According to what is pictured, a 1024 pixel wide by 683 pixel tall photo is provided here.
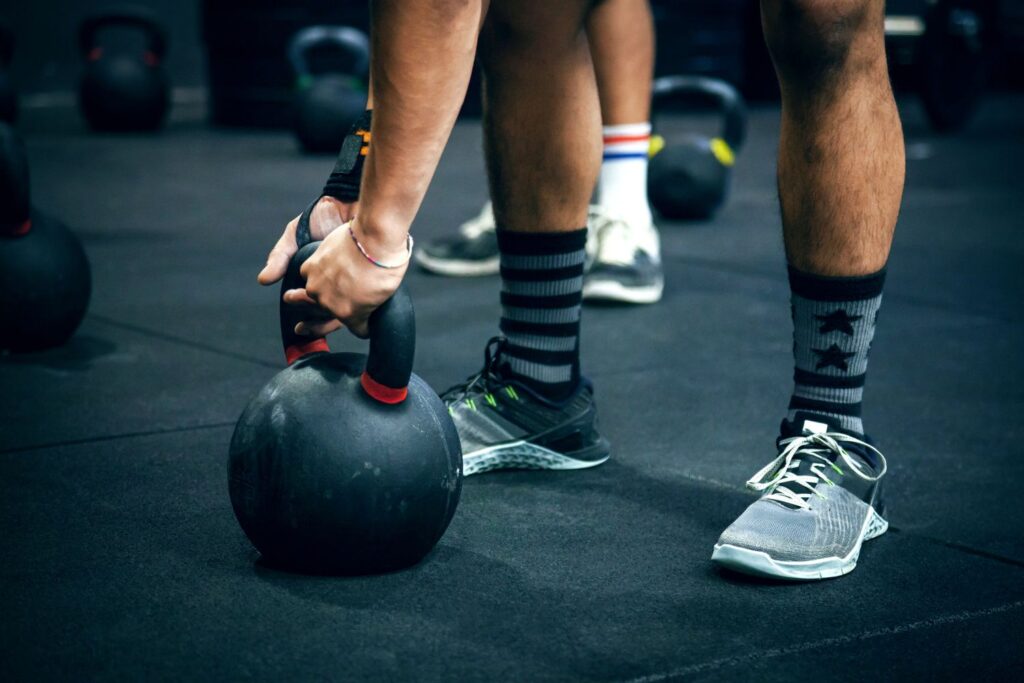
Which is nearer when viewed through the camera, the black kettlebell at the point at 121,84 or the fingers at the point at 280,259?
the fingers at the point at 280,259

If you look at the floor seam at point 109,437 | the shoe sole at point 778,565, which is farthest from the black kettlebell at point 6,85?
the shoe sole at point 778,565

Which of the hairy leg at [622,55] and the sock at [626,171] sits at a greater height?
the hairy leg at [622,55]

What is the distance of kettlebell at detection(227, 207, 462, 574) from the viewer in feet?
4.09

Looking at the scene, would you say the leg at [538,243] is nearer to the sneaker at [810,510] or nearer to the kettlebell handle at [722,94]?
the sneaker at [810,510]

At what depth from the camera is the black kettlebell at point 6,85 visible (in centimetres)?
559

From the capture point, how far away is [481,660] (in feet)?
3.68

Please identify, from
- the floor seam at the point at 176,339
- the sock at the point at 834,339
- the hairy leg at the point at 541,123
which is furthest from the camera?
the floor seam at the point at 176,339

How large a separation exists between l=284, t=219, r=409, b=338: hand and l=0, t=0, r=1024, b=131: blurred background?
5.13 meters

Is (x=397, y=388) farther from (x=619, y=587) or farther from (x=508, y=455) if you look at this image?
(x=508, y=455)

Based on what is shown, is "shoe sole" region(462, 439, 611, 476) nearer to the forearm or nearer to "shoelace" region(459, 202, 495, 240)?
the forearm

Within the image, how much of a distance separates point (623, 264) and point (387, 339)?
5.21 ft

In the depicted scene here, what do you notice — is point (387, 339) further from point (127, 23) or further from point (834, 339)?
point (127, 23)

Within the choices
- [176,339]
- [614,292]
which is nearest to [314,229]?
[176,339]

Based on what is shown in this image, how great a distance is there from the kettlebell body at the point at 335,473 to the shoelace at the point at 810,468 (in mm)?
369
